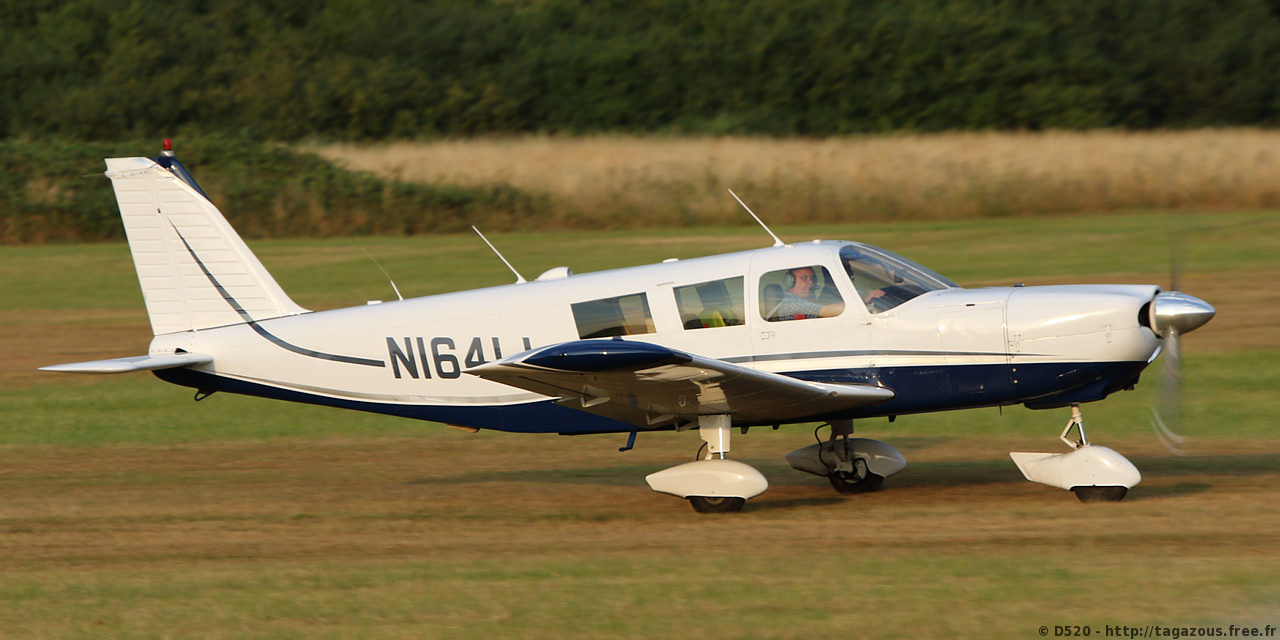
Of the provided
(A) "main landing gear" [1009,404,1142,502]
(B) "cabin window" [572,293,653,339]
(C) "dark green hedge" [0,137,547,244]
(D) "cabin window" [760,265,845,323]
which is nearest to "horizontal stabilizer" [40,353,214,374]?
(B) "cabin window" [572,293,653,339]

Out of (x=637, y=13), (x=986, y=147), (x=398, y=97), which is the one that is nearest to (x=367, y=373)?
(x=986, y=147)

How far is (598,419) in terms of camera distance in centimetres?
947

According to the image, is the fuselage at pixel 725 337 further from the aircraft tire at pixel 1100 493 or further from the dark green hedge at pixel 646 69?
the dark green hedge at pixel 646 69

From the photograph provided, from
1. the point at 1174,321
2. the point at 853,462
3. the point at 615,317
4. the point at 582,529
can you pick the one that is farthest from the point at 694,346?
the point at 1174,321

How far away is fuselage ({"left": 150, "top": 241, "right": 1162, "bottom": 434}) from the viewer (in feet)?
28.2

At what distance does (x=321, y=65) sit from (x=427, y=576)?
42180mm

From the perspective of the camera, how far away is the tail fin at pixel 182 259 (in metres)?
10.2

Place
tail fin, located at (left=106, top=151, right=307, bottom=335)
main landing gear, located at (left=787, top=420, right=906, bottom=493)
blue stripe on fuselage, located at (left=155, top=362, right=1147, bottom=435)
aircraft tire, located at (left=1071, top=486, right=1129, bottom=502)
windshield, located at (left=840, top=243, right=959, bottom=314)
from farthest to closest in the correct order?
tail fin, located at (left=106, top=151, right=307, bottom=335), main landing gear, located at (left=787, top=420, right=906, bottom=493), windshield, located at (left=840, top=243, right=959, bottom=314), aircraft tire, located at (left=1071, top=486, right=1129, bottom=502), blue stripe on fuselage, located at (left=155, top=362, right=1147, bottom=435)

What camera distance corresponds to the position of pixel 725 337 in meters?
9.02

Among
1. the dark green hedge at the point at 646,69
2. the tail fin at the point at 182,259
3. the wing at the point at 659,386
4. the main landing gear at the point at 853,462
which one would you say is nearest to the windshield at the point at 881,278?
the wing at the point at 659,386

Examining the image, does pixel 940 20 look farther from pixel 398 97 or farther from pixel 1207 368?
pixel 1207 368

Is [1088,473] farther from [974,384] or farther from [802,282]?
[802,282]

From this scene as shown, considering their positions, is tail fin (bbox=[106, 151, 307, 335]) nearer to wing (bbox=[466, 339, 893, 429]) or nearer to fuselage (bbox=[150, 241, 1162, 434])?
fuselage (bbox=[150, 241, 1162, 434])

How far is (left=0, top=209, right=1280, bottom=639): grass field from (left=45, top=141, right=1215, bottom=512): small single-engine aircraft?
1.92 ft
